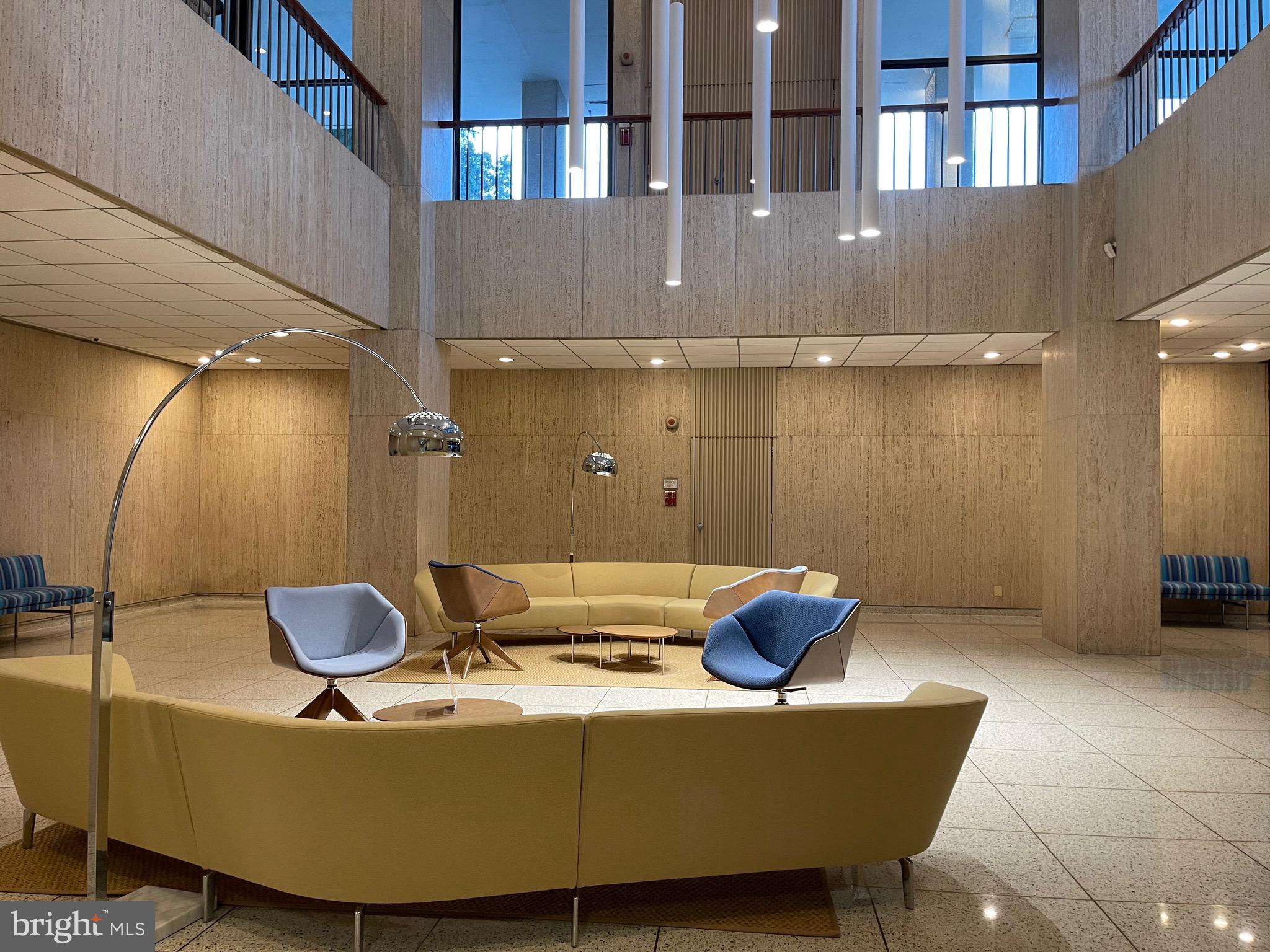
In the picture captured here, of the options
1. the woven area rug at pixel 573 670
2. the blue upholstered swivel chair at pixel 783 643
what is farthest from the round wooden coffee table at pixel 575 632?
the blue upholstered swivel chair at pixel 783 643

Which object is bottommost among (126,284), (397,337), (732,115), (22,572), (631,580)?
(631,580)

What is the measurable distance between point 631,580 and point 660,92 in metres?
5.48

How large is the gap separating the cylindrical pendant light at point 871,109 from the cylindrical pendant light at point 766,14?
1247 millimetres

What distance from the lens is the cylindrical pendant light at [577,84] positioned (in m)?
5.70

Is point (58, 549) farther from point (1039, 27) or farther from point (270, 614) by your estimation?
point (1039, 27)

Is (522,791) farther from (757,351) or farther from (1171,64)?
(1171,64)

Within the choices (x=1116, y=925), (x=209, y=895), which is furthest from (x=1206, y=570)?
(x=209, y=895)

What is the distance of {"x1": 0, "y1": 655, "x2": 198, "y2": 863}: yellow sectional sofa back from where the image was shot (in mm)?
3299

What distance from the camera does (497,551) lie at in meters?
12.7

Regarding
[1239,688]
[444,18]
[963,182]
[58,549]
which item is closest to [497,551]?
[58,549]

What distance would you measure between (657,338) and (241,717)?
24.6 ft

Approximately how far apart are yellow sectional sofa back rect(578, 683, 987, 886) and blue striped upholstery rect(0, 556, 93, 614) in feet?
25.1

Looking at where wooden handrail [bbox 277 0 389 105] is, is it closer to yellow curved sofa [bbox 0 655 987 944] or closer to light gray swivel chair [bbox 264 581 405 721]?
light gray swivel chair [bbox 264 581 405 721]

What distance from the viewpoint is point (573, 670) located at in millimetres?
8258
